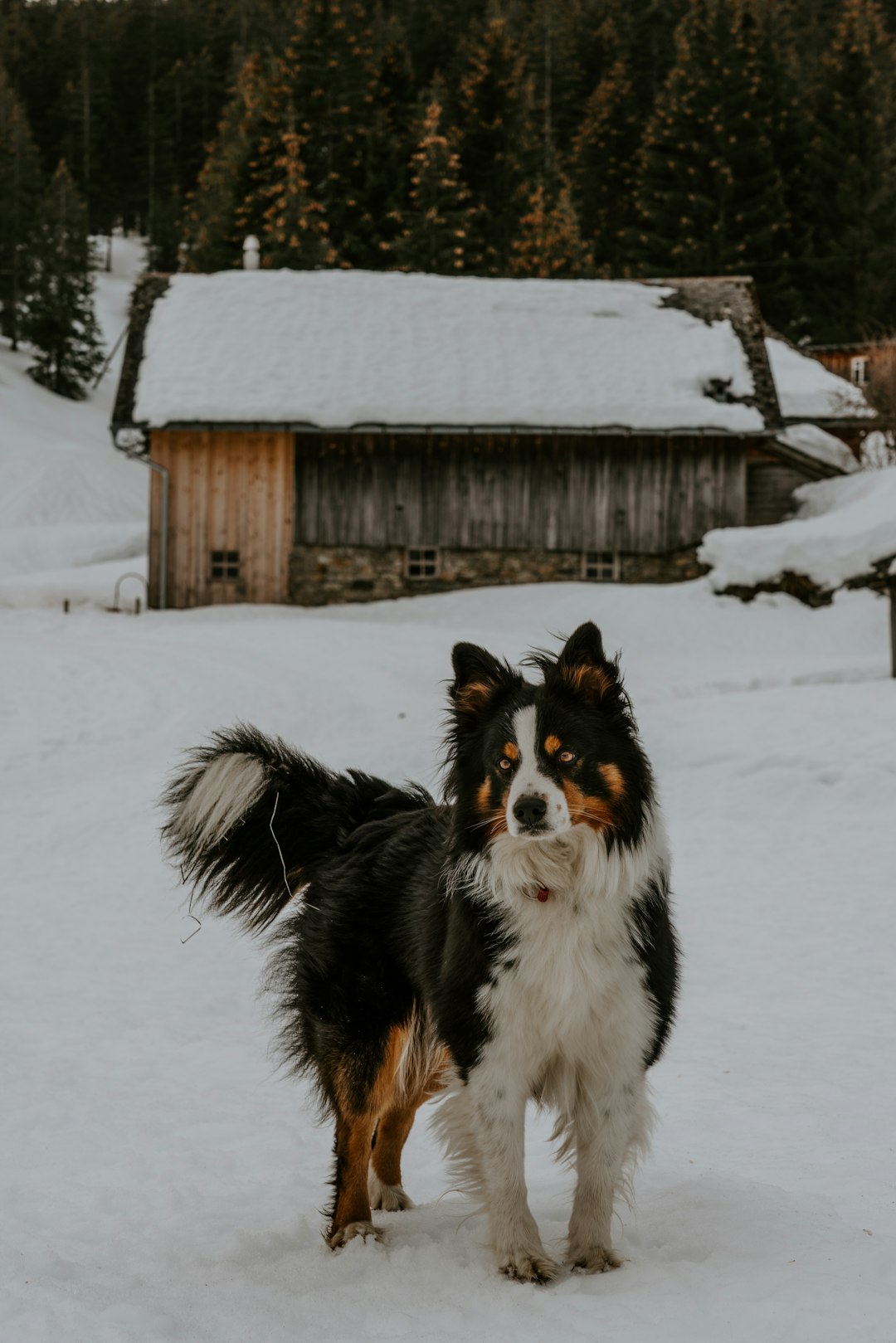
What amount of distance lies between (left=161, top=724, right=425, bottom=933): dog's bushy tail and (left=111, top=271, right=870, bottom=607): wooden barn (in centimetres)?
1901

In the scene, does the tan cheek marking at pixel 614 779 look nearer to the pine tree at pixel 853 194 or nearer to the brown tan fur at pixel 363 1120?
the brown tan fur at pixel 363 1120

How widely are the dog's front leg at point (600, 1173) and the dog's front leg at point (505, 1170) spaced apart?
110 mm

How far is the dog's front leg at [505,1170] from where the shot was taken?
12.0 ft

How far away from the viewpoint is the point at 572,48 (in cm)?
6188

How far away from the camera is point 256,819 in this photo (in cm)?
455

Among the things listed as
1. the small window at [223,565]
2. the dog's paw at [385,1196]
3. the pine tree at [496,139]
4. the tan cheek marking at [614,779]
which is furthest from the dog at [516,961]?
the pine tree at [496,139]

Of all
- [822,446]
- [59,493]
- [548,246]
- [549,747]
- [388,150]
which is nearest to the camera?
[549,747]

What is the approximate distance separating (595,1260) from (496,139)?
5007 centimetres

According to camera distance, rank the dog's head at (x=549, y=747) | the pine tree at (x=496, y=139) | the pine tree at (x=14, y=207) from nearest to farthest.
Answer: the dog's head at (x=549, y=747), the pine tree at (x=496, y=139), the pine tree at (x=14, y=207)

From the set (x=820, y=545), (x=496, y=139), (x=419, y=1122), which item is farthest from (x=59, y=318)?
(x=419, y=1122)

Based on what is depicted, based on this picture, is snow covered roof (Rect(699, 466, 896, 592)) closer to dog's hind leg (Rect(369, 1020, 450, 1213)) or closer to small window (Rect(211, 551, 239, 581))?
small window (Rect(211, 551, 239, 581))

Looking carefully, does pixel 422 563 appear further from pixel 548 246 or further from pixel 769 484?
pixel 548 246

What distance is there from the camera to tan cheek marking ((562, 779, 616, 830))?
3.57 m

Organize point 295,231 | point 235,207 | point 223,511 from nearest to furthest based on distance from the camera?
point 223,511, point 295,231, point 235,207
